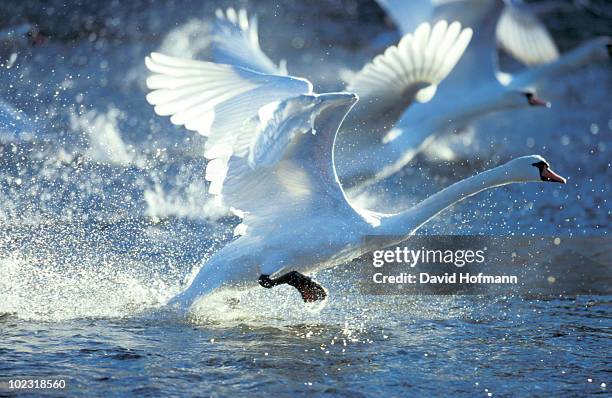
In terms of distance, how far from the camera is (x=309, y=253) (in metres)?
7.56

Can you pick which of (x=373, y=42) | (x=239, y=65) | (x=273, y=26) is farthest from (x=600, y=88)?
(x=239, y=65)

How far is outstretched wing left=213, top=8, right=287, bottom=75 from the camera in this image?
8.24 metres

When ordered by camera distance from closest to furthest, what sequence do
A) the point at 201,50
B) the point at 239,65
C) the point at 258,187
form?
1. the point at 258,187
2. the point at 239,65
3. the point at 201,50

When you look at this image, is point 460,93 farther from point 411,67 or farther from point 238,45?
point 238,45

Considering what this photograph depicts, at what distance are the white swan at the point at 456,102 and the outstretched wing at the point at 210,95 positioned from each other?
3498mm

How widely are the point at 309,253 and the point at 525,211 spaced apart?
629 cm

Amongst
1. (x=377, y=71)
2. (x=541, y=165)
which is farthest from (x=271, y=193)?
(x=377, y=71)

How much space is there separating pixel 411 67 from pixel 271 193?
299cm

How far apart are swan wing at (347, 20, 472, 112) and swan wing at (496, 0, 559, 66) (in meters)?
4.87

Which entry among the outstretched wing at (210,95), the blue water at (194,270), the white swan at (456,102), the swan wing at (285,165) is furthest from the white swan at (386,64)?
the blue water at (194,270)

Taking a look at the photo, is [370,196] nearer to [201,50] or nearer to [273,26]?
[201,50]

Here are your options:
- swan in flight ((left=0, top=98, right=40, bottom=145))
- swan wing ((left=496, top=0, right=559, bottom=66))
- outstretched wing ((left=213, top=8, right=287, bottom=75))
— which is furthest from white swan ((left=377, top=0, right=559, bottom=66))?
swan in flight ((left=0, top=98, right=40, bottom=145))

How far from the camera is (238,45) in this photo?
328 inches

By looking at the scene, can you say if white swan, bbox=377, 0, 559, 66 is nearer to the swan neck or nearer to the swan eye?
the swan eye
